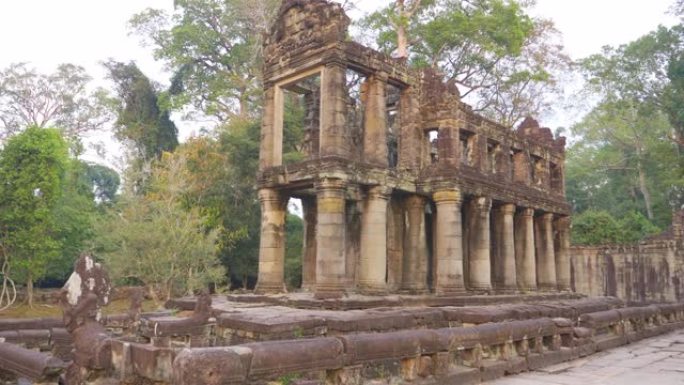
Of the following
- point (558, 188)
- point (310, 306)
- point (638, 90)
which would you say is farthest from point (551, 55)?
point (310, 306)

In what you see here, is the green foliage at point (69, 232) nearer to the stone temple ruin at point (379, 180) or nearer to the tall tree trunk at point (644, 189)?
the stone temple ruin at point (379, 180)

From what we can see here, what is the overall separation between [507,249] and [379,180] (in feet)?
22.9

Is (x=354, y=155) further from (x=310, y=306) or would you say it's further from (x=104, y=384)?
(x=104, y=384)

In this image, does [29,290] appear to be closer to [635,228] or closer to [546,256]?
[546,256]

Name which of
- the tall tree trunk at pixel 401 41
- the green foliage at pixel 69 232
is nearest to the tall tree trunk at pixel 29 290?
the green foliage at pixel 69 232

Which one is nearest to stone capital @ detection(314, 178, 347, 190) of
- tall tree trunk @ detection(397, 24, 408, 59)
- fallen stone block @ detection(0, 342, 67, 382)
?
fallen stone block @ detection(0, 342, 67, 382)

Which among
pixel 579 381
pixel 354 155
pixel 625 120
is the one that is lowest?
pixel 579 381

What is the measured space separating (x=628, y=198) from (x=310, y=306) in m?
39.7

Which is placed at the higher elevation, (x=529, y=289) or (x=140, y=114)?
(x=140, y=114)

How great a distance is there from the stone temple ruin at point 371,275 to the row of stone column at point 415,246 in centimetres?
5

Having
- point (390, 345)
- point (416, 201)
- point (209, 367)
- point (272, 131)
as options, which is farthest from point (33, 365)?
point (416, 201)

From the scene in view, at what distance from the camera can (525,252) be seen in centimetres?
2000

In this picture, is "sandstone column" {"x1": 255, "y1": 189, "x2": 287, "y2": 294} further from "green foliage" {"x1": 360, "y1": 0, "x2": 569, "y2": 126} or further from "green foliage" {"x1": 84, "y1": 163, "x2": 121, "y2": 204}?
"green foliage" {"x1": 84, "y1": 163, "x2": 121, "y2": 204}

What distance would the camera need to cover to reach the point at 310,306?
37.9ft
